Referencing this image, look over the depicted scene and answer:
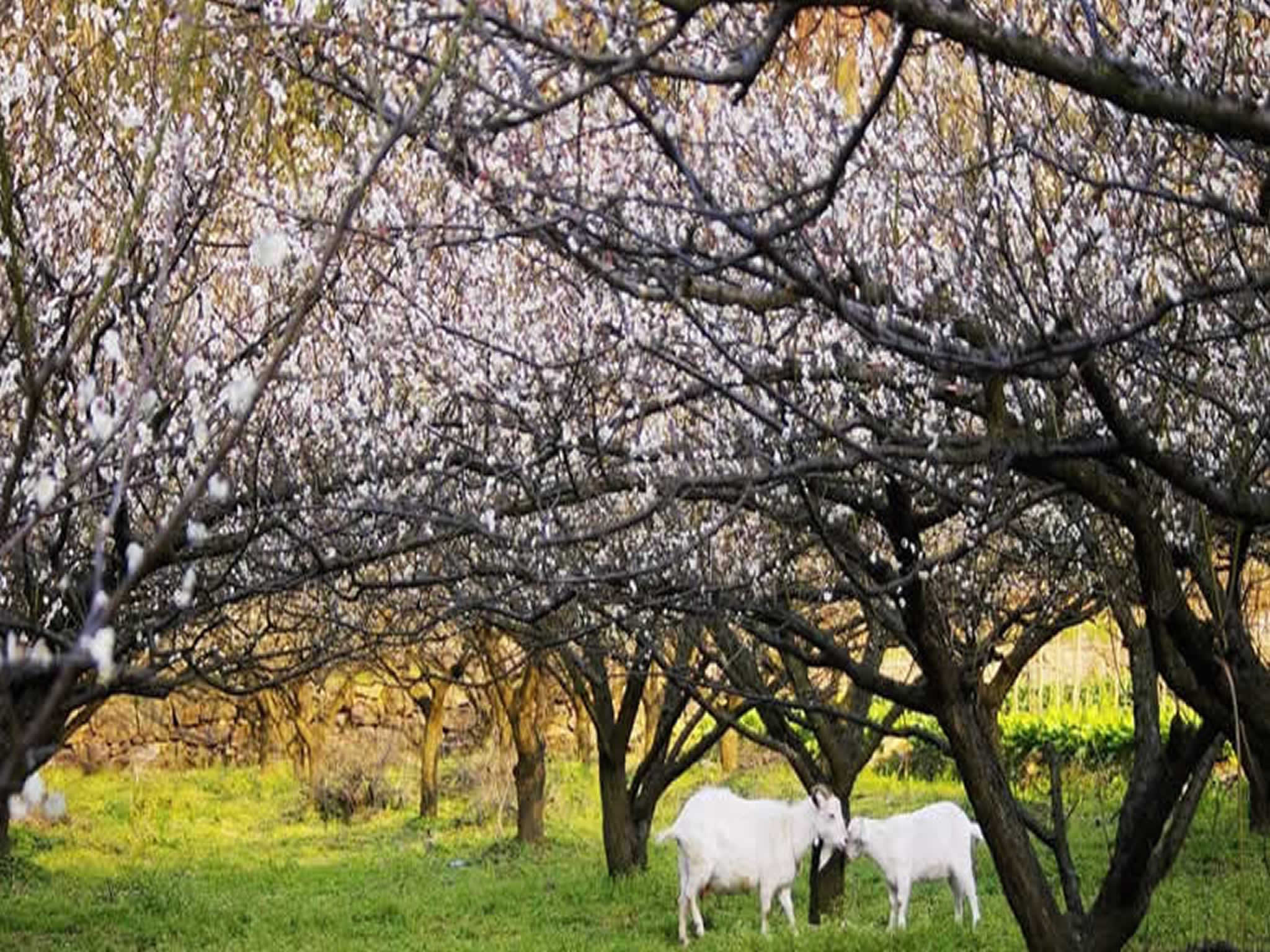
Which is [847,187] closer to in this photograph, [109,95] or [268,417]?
[268,417]

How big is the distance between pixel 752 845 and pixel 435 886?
608 centimetres

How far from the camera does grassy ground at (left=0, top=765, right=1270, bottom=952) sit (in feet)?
43.4

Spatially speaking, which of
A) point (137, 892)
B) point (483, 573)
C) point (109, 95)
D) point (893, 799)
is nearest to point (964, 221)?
point (483, 573)

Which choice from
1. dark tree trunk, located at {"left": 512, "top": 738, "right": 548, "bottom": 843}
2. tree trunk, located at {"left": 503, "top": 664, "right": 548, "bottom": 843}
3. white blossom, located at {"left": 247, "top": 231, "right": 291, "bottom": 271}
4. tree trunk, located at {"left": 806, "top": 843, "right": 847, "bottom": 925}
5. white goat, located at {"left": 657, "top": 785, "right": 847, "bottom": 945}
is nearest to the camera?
white blossom, located at {"left": 247, "top": 231, "right": 291, "bottom": 271}

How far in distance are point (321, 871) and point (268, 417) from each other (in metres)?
14.7

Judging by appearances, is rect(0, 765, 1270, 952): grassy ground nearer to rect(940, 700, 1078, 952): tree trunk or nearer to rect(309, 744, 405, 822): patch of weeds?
rect(309, 744, 405, 822): patch of weeds

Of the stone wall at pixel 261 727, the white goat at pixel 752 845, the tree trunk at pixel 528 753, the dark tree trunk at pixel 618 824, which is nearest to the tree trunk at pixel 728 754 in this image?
the stone wall at pixel 261 727

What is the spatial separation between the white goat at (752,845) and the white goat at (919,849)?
11.1 inches

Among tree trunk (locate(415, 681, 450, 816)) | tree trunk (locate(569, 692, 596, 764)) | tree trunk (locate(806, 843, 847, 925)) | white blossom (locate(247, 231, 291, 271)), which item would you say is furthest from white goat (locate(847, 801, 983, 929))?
tree trunk (locate(569, 692, 596, 764))

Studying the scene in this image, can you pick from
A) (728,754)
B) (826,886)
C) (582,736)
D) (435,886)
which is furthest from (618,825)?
(582,736)

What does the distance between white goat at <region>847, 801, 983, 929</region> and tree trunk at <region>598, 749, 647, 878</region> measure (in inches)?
165

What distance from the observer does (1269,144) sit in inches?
129

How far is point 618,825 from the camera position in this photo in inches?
723

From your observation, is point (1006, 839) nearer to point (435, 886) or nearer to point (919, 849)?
point (919, 849)
